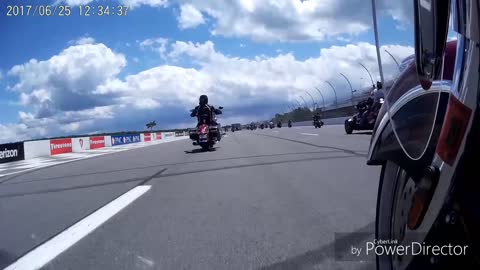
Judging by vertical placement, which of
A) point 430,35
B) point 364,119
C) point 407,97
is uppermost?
point 430,35

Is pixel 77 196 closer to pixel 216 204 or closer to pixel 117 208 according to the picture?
pixel 117 208

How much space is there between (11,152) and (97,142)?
12990mm

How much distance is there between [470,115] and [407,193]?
61 cm

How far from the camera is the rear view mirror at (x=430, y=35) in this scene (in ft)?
5.19

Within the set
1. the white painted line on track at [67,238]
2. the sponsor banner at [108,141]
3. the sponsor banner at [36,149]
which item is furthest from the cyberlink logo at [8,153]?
the white painted line on track at [67,238]

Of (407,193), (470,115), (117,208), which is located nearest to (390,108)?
(407,193)

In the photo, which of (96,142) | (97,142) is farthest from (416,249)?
(97,142)

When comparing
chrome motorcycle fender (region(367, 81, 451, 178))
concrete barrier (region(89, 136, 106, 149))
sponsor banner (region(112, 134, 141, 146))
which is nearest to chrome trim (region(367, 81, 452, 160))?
chrome motorcycle fender (region(367, 81, 451, 178))

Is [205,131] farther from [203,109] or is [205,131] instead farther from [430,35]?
[430,35]

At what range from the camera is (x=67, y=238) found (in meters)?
4.76

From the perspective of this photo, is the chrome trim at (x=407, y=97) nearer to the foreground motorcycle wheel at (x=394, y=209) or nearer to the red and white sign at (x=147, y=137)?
the foreground motorcycle wheel at (x=394, y=209)

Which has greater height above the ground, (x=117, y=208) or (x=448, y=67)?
(x=448, y=67)

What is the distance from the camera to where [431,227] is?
5.24ft

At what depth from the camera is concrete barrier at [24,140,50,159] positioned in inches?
967
